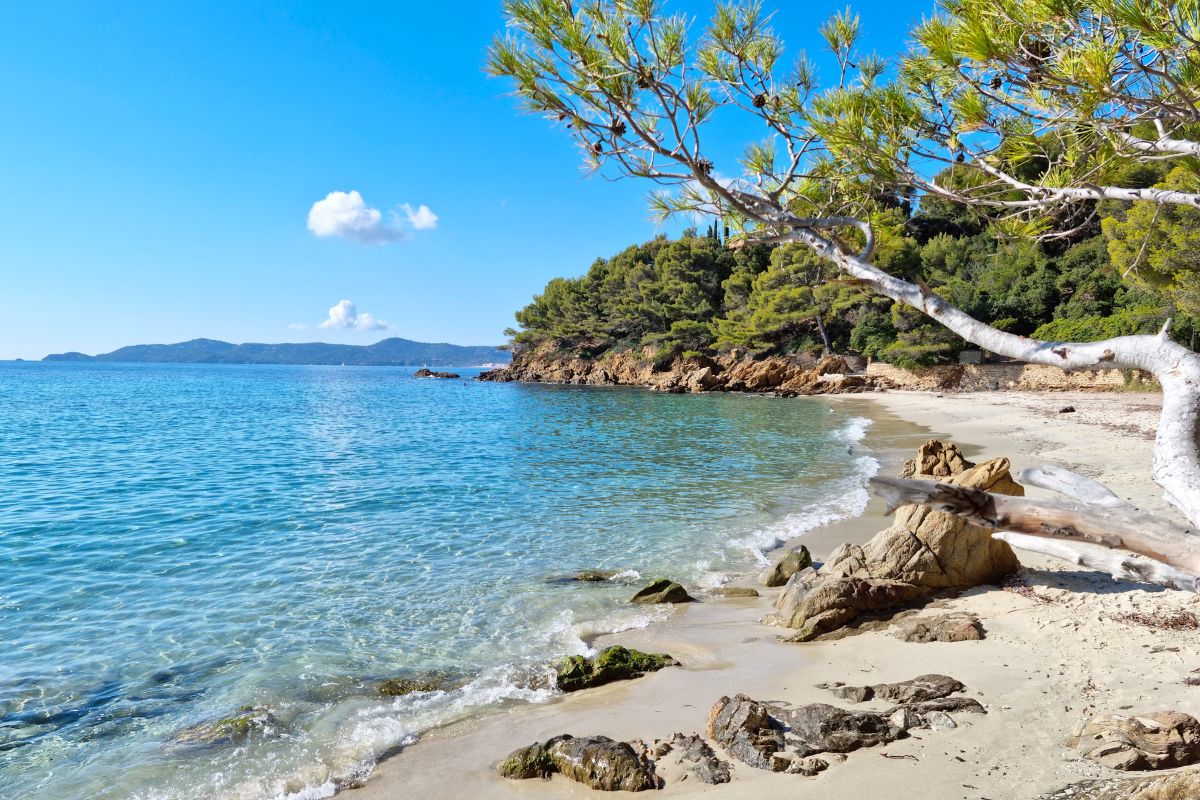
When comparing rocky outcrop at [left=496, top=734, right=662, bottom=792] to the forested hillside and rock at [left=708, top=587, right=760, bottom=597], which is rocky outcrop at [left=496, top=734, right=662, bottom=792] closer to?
the forested hillside

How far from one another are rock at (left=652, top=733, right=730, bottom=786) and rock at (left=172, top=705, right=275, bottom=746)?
130 inches

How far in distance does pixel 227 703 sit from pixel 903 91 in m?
7.28

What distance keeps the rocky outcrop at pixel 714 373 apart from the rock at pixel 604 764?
43.5 m

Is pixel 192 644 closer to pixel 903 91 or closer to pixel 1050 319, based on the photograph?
pixel 903 91

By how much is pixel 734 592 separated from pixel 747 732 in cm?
391

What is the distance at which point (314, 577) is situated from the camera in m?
9.13

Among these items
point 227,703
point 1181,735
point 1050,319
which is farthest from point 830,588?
point 1050,319

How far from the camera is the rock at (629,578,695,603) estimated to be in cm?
782

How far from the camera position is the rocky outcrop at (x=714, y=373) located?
47.2 meters

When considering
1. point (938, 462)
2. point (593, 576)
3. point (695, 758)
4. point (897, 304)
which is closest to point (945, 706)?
point (695, 758)

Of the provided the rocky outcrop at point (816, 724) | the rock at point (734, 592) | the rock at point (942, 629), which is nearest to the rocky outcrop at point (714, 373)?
the rock at point (734, 592)

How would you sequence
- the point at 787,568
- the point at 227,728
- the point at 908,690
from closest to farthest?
the point at 908,690
the point at 227,728
the point at 787,568

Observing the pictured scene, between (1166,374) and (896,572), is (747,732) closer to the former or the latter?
(1166,374)

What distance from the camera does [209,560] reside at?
9984 mm
